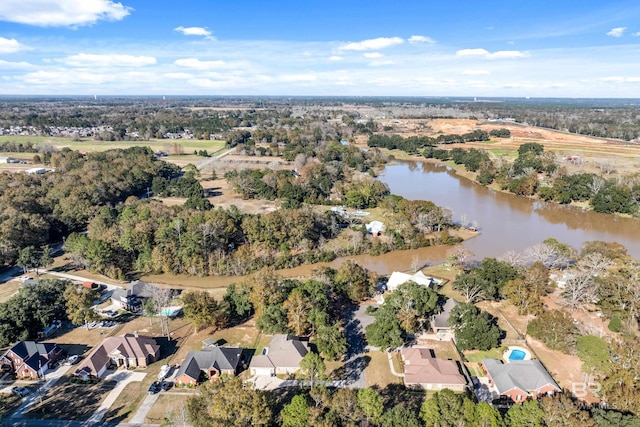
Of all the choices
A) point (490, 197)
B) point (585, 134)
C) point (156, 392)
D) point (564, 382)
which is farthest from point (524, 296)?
point (585, 134)

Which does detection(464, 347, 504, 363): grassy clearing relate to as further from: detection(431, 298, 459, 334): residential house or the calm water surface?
the calm water surface

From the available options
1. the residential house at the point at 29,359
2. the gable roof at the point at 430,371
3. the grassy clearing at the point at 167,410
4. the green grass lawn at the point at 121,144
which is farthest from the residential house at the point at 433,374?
the green grass lawn at the point at 121,144

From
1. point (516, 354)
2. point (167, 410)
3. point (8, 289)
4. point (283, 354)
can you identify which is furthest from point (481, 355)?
point (8, 289)

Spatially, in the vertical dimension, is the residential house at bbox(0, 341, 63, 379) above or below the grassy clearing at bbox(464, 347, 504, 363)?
above

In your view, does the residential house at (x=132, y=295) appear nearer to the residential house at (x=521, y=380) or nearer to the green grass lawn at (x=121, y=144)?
the residential house at (x=521, y=380)

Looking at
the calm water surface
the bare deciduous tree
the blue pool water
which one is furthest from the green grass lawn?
the blue pool water

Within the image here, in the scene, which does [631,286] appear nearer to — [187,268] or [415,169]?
[187,268]

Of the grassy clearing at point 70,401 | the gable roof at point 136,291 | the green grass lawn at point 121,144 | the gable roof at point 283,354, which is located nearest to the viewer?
the grassy clearing at point 70,401
